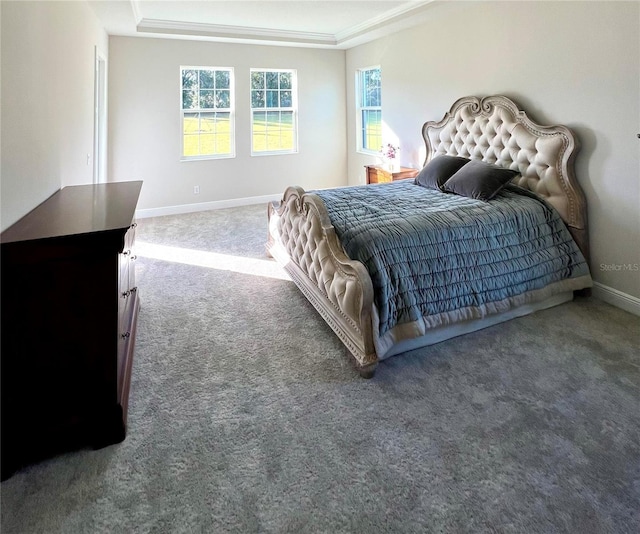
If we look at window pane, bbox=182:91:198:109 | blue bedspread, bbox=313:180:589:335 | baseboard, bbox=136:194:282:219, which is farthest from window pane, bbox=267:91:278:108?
blue bedspread, bbox=313:180:589:335

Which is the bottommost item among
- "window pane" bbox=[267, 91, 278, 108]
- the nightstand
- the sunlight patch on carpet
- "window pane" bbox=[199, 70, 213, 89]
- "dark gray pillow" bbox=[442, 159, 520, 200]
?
the sunlight patch on carpet

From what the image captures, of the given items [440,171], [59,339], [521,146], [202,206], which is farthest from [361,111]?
[59,339]

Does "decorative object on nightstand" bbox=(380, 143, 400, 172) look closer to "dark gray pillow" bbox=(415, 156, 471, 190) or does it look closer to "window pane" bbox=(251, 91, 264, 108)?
"dark gray pillow" bbox=(415, 156, 471, 190)

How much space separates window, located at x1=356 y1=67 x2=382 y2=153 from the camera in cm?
621

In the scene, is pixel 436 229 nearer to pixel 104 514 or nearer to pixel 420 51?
pixel 104 514

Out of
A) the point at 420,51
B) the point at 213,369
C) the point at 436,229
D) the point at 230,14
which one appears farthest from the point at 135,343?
the point at 420,51

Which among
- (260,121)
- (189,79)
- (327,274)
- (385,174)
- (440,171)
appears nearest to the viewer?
(327,274)

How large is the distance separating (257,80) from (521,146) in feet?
14.2

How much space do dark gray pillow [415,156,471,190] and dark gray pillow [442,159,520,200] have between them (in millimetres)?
188

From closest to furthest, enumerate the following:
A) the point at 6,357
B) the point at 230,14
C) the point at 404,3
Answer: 1. the point at 6,357
2. the point at 404,3
3. the point at 230,14

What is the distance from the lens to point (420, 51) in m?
5.00

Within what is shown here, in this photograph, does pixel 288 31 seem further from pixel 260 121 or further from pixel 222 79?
pixel 260 121

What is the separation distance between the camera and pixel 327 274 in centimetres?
257

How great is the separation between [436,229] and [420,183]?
1.59 meters
